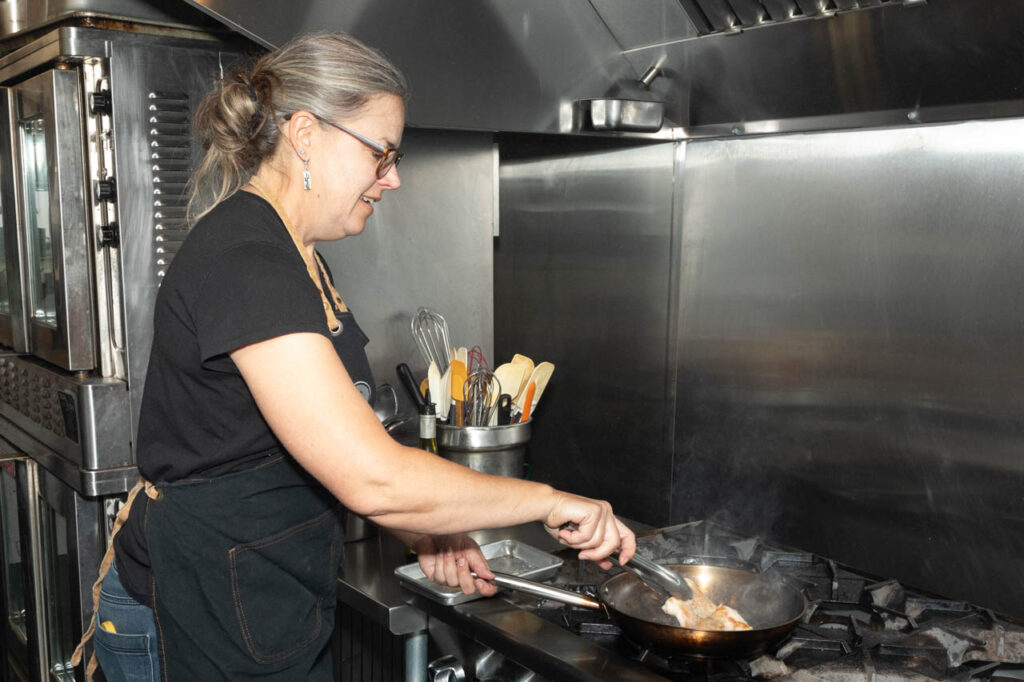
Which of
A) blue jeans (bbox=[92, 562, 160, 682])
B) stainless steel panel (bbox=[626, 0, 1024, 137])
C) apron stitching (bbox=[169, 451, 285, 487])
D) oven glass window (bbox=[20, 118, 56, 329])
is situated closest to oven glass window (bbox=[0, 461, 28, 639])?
oven glass window (bbox=[20, 118, 56, 329])

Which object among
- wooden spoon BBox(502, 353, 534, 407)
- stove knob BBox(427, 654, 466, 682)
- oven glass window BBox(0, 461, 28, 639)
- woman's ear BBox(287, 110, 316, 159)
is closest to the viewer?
woman's ear BBox(287, 110, 316, 159)

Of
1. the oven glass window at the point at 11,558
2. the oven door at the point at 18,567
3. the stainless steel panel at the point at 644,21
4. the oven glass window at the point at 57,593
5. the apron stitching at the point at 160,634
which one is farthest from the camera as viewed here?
the oven glass window at the point at 11,558

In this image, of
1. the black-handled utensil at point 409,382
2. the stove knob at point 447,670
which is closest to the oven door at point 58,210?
the black-handled utensil at point 409,382

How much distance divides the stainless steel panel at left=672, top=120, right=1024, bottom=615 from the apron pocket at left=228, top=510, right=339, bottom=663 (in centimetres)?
96

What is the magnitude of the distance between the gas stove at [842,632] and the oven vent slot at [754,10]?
3.01 ft

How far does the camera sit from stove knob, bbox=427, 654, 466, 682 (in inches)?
54.9

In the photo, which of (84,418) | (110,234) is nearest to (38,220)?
(110,234)

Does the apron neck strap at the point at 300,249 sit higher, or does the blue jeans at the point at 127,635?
the apron neck strap at the point at 300,249

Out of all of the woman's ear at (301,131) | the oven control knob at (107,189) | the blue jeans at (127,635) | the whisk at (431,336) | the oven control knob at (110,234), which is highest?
the woman's ear at (301,131)

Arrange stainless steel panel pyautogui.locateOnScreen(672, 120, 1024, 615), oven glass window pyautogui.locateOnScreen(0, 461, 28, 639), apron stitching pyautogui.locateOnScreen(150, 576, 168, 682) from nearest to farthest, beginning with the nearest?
apron stitching pyautogui.locateOnScreen(150, 576, 168, 682)
stainless steel panel pyautogui.locateOnScreen(672, 120, 1024, 615)
oven glass window pyautogui.locateOnScreen(0, 461, 28, 639)

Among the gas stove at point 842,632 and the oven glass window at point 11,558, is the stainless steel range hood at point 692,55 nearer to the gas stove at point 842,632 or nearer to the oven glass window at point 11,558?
the gas stove at point 842,632

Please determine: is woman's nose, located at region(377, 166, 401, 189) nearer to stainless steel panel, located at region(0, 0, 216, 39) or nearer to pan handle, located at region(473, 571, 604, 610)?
pan handle, located at region(473, 571, 604, 610)

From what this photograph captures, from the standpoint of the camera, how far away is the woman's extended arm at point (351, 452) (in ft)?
3.34

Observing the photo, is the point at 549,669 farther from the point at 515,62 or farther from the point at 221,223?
the point at 515,62
